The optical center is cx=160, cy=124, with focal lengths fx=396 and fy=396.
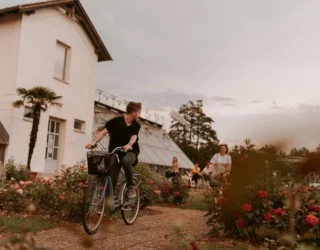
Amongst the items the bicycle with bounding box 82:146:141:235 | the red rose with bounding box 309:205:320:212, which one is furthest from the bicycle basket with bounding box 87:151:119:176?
the red rose with bounding box 309:205:320:212

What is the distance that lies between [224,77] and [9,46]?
15.8 metres

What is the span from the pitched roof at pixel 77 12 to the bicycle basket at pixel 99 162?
11.6 meters

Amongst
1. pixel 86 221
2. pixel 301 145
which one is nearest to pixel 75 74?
pixel 86 221

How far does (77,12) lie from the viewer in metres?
18.5

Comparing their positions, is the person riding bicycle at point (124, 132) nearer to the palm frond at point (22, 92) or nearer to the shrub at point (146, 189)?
the shrub at point (146, 189)

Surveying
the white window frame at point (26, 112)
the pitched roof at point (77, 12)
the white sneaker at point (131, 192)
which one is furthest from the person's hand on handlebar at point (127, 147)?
the pitched roof at point (77, 12)

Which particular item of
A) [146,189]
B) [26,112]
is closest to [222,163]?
[146,189]

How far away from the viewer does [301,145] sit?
0.66 metres

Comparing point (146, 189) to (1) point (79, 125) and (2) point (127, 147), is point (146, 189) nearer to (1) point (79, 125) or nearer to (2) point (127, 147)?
(2) point (127, 147)

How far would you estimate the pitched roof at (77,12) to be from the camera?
15145mm

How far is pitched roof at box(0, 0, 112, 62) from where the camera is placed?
49.7 feet

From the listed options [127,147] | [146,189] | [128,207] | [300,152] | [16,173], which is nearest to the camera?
[300,152]

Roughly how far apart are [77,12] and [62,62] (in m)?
2.69

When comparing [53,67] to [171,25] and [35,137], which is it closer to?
[35,137]
